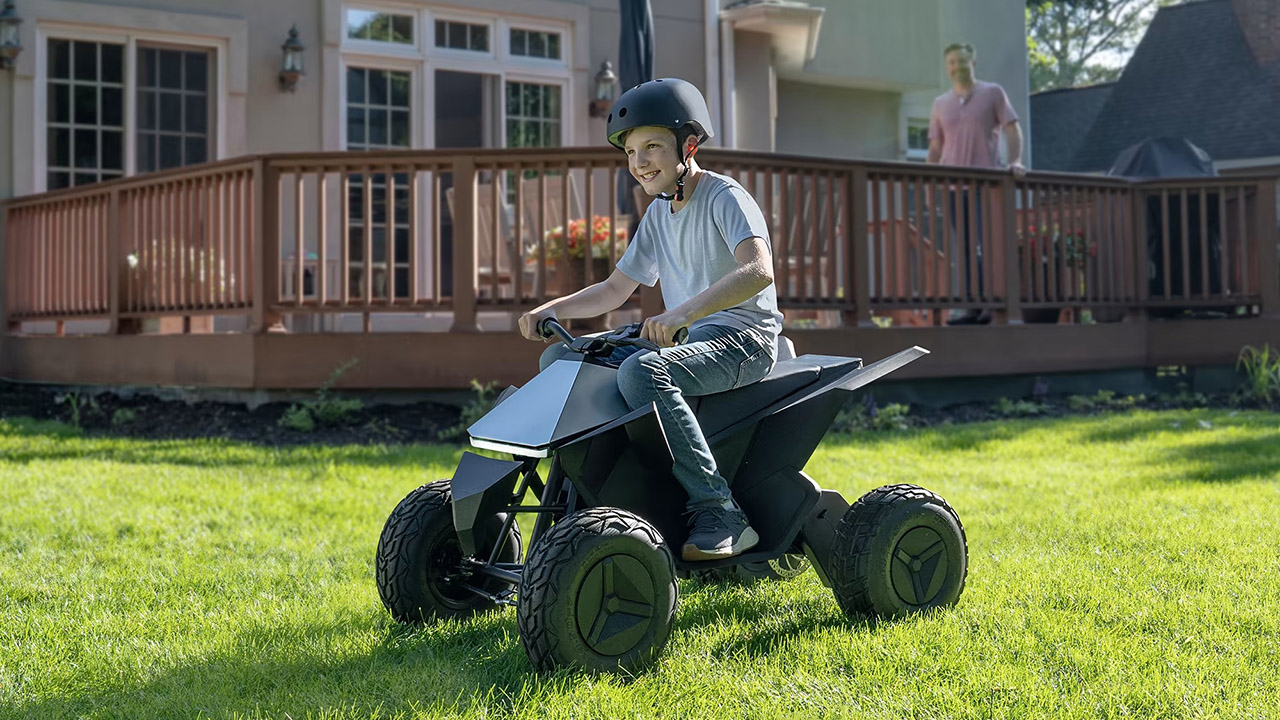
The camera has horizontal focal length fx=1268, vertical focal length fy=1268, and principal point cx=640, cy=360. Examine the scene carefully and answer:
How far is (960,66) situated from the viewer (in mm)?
9336

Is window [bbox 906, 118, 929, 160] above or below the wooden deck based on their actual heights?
above

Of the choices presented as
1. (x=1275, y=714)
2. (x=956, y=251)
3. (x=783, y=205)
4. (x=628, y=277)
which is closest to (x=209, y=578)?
(x=628, y=277)

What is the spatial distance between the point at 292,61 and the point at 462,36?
5.56 ft

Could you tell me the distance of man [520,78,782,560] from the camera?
3145 millimetres

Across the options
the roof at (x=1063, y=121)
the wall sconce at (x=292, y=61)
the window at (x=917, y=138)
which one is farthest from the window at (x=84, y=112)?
the roof at (x=1063, y=121)

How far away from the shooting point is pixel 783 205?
8.11 metres

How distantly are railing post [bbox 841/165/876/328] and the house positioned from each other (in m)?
16.0

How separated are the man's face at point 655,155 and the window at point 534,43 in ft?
28.0

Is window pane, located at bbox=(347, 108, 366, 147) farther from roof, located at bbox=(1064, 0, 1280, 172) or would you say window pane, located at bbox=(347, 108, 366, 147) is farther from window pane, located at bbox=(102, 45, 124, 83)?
roof, located at bbox=(1064, 0, 1280, 172)

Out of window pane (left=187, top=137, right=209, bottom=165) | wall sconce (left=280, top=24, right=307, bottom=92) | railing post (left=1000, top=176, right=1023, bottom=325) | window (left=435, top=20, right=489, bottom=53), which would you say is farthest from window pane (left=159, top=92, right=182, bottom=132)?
railing post (left=1000, top=176, right=1023, bottom=325)

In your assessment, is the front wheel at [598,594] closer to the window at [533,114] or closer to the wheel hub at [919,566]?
the wheel hub at [919,566]

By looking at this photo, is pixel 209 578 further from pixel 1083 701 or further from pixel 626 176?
pixel 626 176

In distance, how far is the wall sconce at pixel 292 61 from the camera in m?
10.3

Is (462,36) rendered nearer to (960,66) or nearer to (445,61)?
(445,61)
